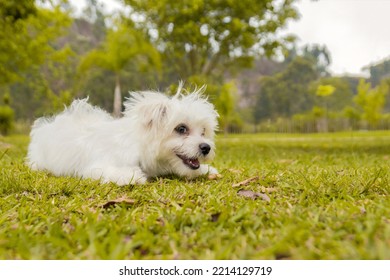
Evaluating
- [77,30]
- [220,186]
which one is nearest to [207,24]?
[220,186]

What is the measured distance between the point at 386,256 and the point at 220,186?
1.90 meters

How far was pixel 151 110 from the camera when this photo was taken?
149 inches

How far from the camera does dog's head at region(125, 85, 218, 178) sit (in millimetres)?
3711

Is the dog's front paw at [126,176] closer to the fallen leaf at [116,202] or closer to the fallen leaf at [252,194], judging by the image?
the fallen leaf at [116,202]

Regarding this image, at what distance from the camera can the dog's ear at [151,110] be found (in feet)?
12.3

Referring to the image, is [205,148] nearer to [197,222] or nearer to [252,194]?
[252,194]

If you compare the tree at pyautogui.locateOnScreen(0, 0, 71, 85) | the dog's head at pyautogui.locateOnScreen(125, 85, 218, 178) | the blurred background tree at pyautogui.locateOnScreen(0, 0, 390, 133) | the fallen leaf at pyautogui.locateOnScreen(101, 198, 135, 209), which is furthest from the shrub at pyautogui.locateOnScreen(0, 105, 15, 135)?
the fallen leaf at pyautogui.locateOnScreen(101, 198, 135, 209)

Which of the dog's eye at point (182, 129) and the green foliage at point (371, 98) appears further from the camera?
the green foliage at point (371, 98)

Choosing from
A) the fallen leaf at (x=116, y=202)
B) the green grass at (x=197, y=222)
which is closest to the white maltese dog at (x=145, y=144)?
the green grass at (x=197, y=222)

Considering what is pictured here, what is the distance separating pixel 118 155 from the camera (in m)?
3.91

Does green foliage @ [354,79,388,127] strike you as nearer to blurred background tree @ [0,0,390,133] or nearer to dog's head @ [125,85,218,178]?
blurred background tree @ [0,0,390,133]

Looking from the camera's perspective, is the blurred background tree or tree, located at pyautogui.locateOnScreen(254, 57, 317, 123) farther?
tree, located at pyautogui.locateOnScreen(254, 57, 317, 123)

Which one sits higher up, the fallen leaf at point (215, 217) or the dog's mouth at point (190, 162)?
the dog's mouth at point (190, 162)

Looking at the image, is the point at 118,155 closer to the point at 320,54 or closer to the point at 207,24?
the point at 207,24
